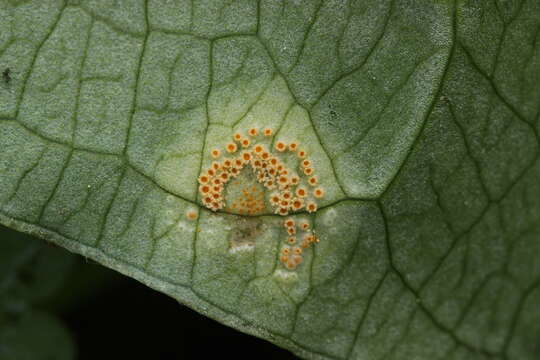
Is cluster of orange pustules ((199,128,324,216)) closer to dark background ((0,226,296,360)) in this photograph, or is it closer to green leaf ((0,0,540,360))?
green leaf ((0,0,540,360))

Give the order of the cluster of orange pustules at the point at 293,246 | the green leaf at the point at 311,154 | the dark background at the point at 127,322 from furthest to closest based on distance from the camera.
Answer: the dark background at the point at 127,322 → the cluster of orange pustules at the point at 293,246 → the green leaf at the point at 311,154

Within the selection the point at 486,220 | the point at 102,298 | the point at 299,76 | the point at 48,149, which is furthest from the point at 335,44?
the point at 102,298

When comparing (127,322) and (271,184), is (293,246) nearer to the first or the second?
(271,184)

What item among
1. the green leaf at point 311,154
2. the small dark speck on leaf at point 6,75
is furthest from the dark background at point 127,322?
the small dark speck on leaf at point 6,75

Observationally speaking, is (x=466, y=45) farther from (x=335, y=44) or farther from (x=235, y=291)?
(x=235, y=291)

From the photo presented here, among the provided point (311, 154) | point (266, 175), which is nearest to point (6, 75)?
point (266, 175)

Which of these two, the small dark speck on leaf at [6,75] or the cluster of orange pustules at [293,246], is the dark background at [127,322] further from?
the small dark speck on leaf at [6,75]
